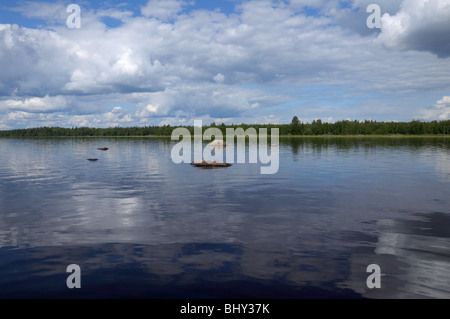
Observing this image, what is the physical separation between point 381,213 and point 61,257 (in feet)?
51.9

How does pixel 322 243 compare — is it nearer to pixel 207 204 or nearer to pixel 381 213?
pixel 381 213

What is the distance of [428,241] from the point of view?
13305mm

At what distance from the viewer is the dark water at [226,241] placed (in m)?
9.53

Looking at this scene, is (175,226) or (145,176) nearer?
(175,226)

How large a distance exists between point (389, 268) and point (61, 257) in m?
11.3

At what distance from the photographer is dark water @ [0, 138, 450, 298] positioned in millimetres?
9531

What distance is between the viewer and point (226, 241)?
1337cm
